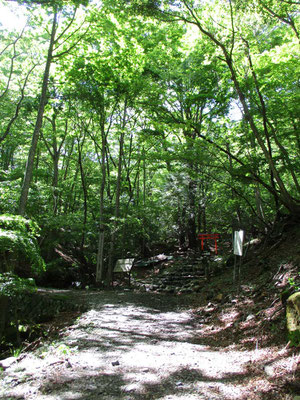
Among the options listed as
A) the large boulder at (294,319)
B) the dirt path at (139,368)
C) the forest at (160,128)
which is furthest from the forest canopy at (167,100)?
the dirt path at (139,368)

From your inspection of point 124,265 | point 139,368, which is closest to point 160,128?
point 124,265

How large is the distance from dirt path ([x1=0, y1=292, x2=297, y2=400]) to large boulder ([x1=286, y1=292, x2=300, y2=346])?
0.84 ft

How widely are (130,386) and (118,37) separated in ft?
37.3

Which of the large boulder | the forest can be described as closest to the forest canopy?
the forest

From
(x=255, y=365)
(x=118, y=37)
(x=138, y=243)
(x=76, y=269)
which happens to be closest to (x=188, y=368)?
(x=255, y=365)

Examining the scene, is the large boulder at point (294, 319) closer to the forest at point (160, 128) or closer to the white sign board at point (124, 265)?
the forest at point (160, 128)

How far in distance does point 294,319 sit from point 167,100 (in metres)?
8.65

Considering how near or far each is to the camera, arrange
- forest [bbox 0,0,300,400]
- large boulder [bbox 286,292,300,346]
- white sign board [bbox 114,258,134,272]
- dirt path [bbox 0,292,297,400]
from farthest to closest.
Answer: white sign board [bbox 114,258,134,272], forest [bbox 0,0,300,400], large boulder [bbox 286,292,300,346], dirt path [bbox 0,292,297,400]

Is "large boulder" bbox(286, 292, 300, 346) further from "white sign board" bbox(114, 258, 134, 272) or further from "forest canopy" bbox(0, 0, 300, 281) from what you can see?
"white sign board" bbox(114, 258, 134, 272)

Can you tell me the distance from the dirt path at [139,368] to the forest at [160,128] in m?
0.27

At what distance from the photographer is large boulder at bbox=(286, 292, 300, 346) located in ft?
9.86

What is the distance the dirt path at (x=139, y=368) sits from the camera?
255 cm

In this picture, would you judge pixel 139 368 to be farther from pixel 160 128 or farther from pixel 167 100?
pixel 167 100

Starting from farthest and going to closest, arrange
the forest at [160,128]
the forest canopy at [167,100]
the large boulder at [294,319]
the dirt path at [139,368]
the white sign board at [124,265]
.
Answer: the white sign board at [124,265]
the forest canopy at [167,100]
the forest at [160,128]
the large boulder at [294,319]
the dirt path at [139,368]
